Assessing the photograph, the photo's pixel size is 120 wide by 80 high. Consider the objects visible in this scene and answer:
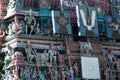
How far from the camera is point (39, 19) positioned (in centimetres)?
3150

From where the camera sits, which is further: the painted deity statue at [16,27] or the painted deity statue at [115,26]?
the painted deity statue at [115,26]

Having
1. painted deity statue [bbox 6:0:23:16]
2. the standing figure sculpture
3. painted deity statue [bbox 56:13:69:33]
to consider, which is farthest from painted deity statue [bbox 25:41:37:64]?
painted deity statue [bbox 6:0:23:16]

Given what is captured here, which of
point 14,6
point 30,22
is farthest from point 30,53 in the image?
point 14,6

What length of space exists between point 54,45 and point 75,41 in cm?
185

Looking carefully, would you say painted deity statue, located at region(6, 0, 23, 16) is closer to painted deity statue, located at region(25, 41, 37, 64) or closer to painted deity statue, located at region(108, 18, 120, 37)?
painted deity statue, located at region(25, 41, 37, 64)

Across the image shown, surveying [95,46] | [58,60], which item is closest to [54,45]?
[58,60]

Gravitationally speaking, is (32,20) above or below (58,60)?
above

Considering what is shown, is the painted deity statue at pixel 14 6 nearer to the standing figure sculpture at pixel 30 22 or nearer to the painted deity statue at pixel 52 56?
the standing figure sculpture at pixel 30 22

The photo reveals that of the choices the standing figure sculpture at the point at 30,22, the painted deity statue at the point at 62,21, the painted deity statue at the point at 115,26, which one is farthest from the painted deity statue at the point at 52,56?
the painted deity statue at the point at 115,26

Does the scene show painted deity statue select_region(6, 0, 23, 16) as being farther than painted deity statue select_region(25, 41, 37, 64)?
Yes

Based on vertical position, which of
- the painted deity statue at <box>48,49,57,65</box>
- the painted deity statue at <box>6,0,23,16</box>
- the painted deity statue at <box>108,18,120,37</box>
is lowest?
the painted deity statue at <box>48,49,57,65</box>

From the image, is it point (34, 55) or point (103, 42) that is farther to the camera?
point (103, 42)

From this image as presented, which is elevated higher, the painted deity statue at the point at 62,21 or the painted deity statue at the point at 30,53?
the painted deity statue at the point at 62,21

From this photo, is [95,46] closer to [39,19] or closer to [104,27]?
[104,27]
